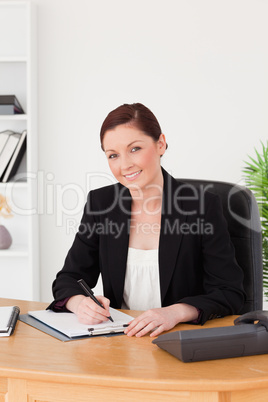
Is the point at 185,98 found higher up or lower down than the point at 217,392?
higher up

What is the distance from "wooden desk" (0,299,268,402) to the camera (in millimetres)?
1089

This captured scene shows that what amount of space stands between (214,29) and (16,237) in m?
1.95

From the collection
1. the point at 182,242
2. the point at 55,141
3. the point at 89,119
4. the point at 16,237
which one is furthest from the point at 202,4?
the point at 182,242

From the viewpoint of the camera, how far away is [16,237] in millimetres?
3777

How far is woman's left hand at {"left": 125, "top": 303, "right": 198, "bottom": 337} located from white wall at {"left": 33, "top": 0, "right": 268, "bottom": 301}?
2.16 m

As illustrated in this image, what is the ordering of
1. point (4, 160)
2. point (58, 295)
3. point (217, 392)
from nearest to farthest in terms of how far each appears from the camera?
point (217, 392) → point (58, 295) → point (4, 160)

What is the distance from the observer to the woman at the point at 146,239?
177 cm

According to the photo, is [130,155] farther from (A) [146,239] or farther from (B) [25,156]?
(B) [25,156]

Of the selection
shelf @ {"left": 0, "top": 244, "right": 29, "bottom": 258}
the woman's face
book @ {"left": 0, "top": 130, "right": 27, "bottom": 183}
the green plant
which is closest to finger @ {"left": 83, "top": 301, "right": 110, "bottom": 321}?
the woman's face

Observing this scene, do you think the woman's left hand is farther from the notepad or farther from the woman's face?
the woman's face

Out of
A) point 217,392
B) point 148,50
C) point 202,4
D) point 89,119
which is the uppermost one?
point 202,4

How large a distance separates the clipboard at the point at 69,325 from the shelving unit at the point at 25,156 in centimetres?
196

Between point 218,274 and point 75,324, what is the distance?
507 millimetres

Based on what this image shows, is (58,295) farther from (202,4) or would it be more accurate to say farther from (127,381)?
(202,4)
